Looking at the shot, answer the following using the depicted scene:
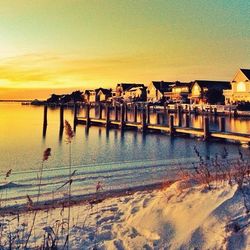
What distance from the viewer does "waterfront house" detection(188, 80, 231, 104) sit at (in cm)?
7531

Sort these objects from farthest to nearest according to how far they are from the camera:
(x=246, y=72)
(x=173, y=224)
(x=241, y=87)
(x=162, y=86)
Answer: (x=162, y=86) → (x=241, y=87) → (x=246, y=72) → (x=173, y=224)

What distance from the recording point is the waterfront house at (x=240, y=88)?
6631 cm

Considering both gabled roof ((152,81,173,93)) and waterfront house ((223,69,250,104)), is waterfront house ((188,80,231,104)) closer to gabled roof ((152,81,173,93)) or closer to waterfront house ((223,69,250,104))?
waterfront house ((223,69,250,104))

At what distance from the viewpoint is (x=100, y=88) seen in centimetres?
13400

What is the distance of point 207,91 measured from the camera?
7762cm

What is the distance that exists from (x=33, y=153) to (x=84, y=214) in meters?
18.7

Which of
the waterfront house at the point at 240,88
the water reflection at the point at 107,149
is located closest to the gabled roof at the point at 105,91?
the waterfront house at the point at 240,88

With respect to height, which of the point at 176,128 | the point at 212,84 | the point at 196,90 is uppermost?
the point at 212,84

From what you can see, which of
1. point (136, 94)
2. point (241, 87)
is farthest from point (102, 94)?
point (241, 87)

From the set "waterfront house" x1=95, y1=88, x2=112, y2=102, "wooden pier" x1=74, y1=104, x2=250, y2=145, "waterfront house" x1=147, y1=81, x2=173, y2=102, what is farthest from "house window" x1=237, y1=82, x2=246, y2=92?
"waterfront house" x1=95, y1=88, x2=112, y2=102

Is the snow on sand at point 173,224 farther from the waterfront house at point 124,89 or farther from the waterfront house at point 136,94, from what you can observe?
the waterfront house at point 124,89

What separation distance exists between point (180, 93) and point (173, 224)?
86.7 m

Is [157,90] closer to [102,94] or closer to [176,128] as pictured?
[102,94]

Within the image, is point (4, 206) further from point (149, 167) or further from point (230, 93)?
point (230, 93)
